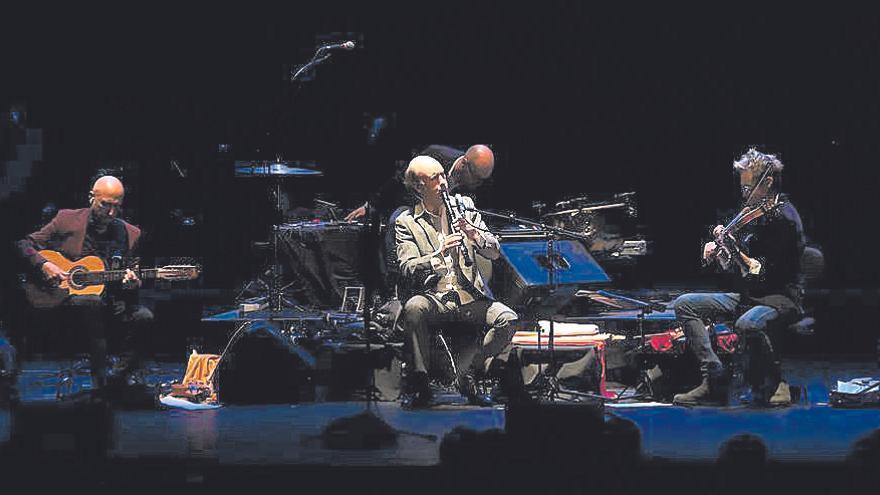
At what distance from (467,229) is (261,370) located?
144 centimetres

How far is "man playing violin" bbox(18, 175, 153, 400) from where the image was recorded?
602 centimetres

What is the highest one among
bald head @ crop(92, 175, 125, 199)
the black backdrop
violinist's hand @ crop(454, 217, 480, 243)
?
the black backdrop

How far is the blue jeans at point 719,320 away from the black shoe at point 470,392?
3.93ft

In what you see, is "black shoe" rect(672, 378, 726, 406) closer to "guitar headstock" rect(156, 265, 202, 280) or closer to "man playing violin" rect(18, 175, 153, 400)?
"guitar headstock" rect(156, 265, 202, 280)

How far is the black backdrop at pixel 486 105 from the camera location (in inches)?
296

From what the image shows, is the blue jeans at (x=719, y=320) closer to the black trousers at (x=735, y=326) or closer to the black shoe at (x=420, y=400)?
the black trousers at (x=735, y=326)

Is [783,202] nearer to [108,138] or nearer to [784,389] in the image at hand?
[784,389]

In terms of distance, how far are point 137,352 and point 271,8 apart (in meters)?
2.87

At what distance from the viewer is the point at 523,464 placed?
3.32 m

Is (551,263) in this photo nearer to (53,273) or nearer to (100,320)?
(100,320)

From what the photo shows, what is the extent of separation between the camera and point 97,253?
6.17 m

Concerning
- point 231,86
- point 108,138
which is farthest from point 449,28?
point 108,138

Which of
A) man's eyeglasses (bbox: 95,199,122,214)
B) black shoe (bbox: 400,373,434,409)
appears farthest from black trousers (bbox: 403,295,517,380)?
man's eyeglasses (bbox: 95,199,122,214)

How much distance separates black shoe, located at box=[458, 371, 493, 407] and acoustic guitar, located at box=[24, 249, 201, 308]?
2.04 m
